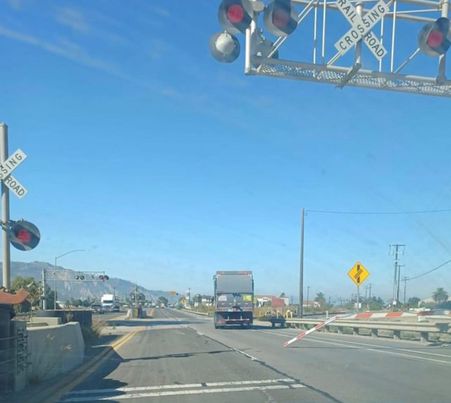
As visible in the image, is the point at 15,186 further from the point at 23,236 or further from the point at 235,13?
the point at 235,13

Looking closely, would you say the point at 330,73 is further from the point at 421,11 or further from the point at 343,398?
the point at 343,398

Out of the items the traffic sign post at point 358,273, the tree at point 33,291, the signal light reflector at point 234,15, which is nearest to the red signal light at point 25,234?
the tree at point 33,291

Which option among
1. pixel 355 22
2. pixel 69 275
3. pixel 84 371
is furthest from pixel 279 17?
pixel 69 275

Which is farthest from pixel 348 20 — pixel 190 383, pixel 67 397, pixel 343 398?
pixel 67 397

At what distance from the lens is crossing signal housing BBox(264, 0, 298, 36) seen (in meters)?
11.2

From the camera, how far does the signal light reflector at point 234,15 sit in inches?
436

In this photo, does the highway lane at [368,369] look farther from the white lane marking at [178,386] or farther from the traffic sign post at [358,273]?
the traffic sign post at [358,273]

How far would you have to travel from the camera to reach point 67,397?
11.7 metres

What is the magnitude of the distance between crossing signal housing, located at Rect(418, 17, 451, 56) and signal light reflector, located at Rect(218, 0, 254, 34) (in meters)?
3.75

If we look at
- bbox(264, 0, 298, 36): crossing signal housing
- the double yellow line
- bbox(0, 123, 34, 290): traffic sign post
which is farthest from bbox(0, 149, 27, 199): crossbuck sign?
bbox(264, 0, 298, 36): crossing signal housing

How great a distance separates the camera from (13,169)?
14.4 meters

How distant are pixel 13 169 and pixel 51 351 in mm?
4095

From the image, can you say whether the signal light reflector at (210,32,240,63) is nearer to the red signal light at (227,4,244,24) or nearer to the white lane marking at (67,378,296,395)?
the red signal light at (227,4,244,24)

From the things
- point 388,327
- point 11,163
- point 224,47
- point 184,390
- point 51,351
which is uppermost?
point 224,47
